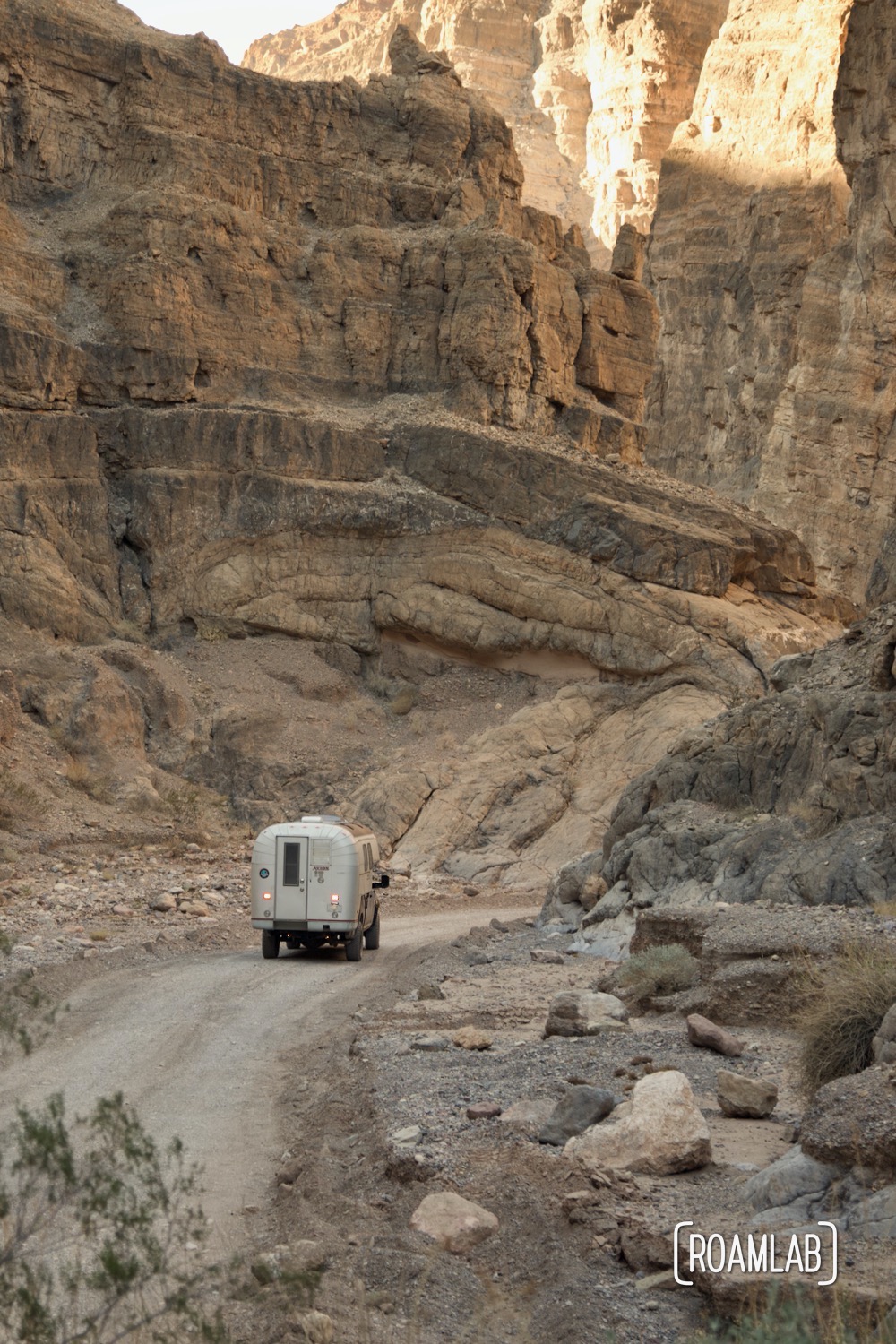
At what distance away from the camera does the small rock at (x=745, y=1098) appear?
860 centimetres

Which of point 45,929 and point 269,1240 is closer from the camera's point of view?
point 269,1240

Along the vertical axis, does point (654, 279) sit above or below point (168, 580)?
above

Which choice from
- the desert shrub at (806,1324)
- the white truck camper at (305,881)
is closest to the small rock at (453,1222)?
the desert shrub at (806,1324)

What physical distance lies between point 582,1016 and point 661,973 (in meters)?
1.73

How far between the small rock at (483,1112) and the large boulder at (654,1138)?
1.07m

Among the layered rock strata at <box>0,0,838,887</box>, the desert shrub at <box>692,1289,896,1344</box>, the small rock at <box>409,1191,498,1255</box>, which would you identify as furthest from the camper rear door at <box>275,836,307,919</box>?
the desert shrub at <box>692,1289,896,1344</box>

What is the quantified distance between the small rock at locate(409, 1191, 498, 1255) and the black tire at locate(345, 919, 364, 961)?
11.2 meters

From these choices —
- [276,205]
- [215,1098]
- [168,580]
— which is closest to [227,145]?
[276,205]

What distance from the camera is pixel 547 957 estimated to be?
18.2 metres

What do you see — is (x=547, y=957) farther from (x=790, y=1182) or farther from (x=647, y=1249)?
(x=647, y=1249)

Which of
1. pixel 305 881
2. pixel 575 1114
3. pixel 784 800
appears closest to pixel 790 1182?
pixel 575 1114

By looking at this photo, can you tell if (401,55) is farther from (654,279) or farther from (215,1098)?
(215,1098)

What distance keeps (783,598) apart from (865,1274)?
34.3 meters

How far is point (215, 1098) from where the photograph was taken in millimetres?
10484
